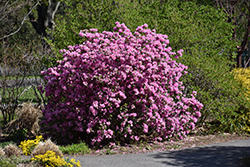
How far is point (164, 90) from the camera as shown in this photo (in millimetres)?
7430

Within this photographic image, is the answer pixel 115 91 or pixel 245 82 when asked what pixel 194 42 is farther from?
pixel 115 91

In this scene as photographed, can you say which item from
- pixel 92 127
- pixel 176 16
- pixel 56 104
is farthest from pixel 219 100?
pixel 56 104

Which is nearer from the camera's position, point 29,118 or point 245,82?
point 29,118

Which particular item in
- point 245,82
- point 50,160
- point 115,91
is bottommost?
point 50,160

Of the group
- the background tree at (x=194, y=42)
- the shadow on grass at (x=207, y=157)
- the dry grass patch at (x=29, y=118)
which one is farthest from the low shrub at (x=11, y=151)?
the background tree at (x=194, y=42)

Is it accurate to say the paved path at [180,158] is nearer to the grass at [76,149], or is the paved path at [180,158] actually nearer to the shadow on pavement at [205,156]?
the shadow on pavement at [205,156]

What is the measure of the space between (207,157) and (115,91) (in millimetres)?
2371

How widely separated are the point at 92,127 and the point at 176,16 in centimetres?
410

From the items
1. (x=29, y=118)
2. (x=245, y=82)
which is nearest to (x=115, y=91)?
(x=29, y=118)

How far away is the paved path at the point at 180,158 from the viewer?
18.9ft

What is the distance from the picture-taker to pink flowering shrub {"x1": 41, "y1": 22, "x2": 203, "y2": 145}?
A: 22.5ft

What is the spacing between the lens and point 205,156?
20.7ft

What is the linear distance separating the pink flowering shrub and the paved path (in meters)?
0.71

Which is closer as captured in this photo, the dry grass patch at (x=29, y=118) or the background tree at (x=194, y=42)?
the dry grass patch at (x=29, y=118)
